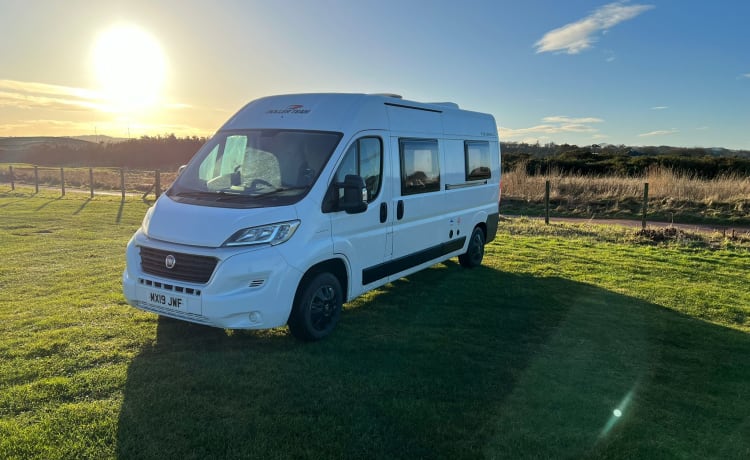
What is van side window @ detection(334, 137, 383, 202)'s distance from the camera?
5457 millimetres

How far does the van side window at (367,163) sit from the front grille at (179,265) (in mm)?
1589

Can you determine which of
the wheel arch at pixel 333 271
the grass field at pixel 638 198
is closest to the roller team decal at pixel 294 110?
the wheel arch at pixel 333 271

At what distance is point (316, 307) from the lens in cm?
519

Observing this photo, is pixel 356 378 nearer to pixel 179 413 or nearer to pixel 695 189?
pixel 179 413

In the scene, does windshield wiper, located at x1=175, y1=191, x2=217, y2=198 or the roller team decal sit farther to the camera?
the roller team decal

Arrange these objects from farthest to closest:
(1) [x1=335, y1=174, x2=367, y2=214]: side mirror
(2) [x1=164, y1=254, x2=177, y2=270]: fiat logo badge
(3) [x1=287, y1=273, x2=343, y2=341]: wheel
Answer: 1. (1) [x1=335, y1=174, x2=367, y2=214]: side mirror
2. (3) [x1=287, y1=273, x2=343, y2=341]: wheel
3. (2) [x1=164, y1=254, x2=177, y2=270]: fiat logo badge

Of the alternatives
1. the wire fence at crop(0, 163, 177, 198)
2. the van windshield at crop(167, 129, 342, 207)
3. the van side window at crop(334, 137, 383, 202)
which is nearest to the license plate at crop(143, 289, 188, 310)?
the van windshield at crop(167, 129, 342, 207)

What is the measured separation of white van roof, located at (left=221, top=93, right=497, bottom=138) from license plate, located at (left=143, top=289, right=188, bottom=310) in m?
2.19

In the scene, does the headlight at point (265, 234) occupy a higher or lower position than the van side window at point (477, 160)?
lower

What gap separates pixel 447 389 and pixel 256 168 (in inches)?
118

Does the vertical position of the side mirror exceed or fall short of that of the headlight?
it exceeds it

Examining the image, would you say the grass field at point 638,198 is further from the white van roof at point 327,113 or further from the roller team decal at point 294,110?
the roller team decal at point 294,110

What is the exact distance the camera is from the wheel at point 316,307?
16.4 feet

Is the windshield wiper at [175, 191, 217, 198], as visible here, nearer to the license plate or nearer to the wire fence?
the license plate
